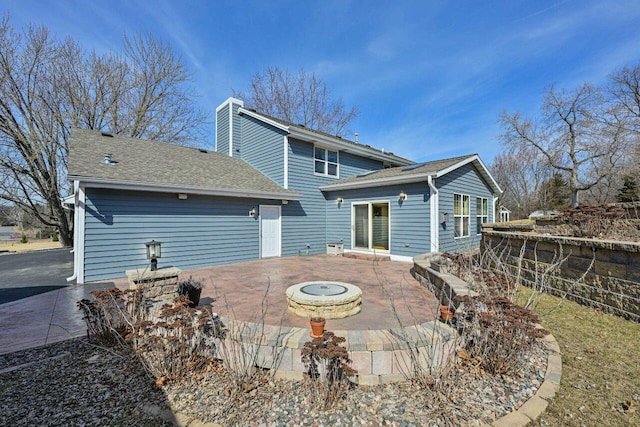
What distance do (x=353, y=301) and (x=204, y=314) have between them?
6.32 ft

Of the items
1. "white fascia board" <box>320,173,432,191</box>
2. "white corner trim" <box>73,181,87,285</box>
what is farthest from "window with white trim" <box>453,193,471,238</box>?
"white corner trim" <box>73,181,87,285</box>

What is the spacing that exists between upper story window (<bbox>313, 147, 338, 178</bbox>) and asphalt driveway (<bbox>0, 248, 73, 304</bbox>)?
8.25 m

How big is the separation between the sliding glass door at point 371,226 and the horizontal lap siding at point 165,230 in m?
3.62

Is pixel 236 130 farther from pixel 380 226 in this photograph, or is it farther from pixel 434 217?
pixel 434 217

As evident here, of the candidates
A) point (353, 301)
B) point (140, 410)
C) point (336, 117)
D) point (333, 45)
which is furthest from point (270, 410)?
point (336, 117)

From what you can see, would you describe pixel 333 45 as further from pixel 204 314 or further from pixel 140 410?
pixel 140 410

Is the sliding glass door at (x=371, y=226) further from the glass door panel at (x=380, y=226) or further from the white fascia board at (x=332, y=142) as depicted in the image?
the white fascia board at (x=332, y=142)

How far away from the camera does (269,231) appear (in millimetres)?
9688

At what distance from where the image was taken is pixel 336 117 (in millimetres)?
21312

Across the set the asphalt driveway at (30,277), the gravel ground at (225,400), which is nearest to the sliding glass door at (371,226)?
the gravel ground at (225,400)

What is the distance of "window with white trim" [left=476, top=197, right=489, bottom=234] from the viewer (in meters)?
11.3

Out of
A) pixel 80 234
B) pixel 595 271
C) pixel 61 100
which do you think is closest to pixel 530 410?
pixel 595 271

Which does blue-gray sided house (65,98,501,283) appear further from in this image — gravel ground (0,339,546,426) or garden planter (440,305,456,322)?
gravel ground (0,339,546,426)

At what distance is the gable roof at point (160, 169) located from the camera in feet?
21.6
